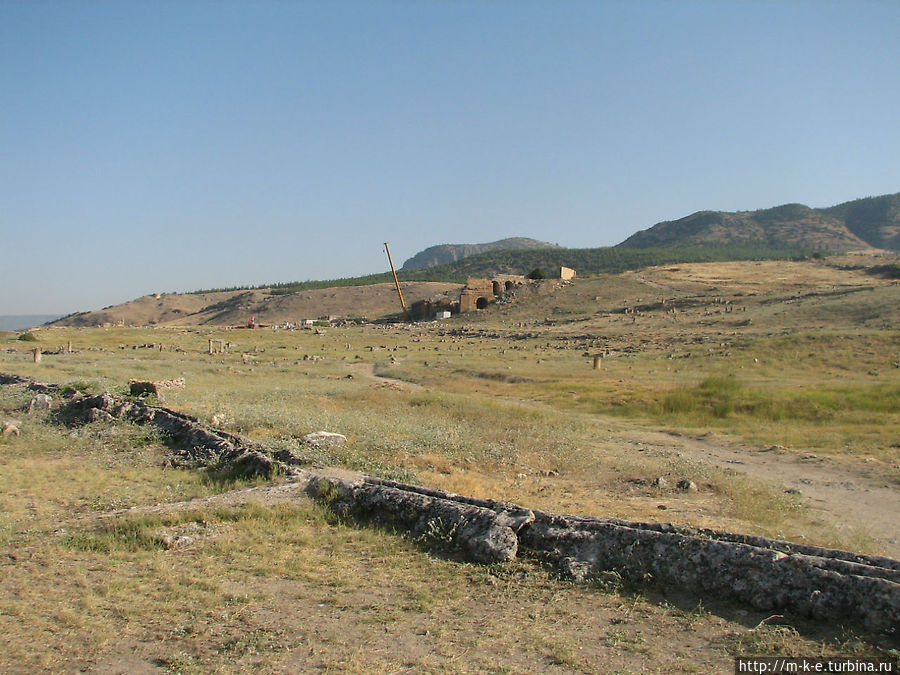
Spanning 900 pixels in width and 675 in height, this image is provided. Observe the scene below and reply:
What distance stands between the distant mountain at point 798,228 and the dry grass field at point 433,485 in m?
124

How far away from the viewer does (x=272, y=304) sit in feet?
295

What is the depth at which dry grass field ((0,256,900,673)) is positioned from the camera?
14.5 ft

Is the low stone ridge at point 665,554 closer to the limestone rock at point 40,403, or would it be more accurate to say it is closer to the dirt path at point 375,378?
Answer: the limestone rock at point 40,403

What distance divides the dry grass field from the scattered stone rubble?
0.17 meters

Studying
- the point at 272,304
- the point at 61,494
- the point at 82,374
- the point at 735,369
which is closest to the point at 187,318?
the point at 272,304

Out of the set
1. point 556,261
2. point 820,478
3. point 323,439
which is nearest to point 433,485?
point 323,439

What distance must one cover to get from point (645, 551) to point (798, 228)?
160028 mm

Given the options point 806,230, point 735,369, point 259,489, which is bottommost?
point 735,369

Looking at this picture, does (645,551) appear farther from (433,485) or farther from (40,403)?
(40,403)

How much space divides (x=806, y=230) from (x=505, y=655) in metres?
160

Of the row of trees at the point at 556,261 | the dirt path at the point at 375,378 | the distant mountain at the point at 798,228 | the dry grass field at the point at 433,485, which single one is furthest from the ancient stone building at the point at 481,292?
the distant mountain at the point at 798,228

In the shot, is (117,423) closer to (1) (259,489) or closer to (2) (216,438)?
(2) (216,438)

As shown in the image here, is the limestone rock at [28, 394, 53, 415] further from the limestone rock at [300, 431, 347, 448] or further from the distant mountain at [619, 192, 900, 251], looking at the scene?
the distant mountain at [619, 192, 900, 251]

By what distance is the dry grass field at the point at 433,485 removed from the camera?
14.5ft
